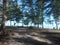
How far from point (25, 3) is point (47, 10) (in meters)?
2.16

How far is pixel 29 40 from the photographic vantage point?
16641 mm

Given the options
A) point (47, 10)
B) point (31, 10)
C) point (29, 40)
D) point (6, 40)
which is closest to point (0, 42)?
point (6, 40)

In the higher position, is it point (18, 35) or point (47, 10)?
point (47, 10)

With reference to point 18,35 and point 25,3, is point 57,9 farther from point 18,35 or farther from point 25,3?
point 18,35

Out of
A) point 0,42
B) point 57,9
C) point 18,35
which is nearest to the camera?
point 0,42

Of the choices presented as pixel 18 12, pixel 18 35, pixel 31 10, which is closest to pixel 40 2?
pixel 31 10

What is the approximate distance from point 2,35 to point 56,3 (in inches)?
229

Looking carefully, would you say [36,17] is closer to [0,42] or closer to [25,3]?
[25,3]

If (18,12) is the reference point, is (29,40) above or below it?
below

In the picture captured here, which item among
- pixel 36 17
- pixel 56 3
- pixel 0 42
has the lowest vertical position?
pixel 0 42

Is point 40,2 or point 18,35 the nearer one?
point 40,2

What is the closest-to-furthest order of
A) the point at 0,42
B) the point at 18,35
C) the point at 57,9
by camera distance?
the point at 0,42 → the point at 57,9 → the point at 18,35

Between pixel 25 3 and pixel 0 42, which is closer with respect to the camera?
pixel 0 42

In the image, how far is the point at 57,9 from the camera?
55.1 ft
